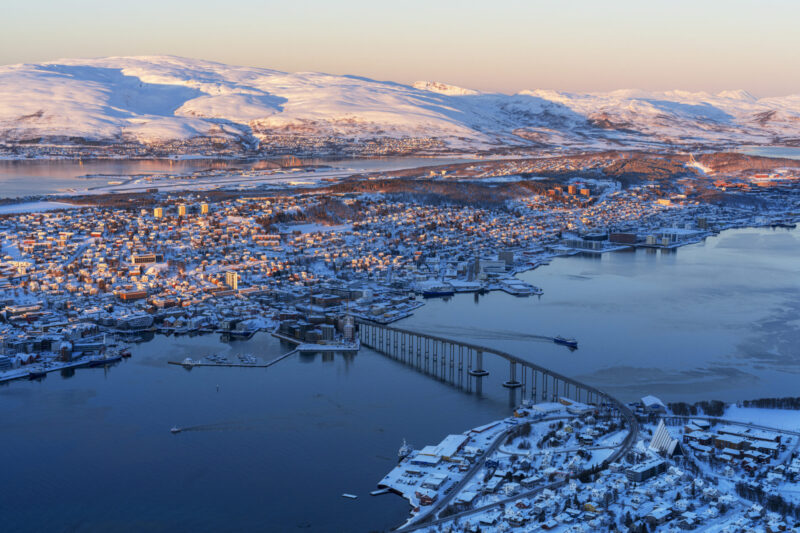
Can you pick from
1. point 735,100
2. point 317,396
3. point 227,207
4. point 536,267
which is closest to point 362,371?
point 317,396

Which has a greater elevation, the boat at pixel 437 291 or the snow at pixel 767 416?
the snow at pixel 767 416

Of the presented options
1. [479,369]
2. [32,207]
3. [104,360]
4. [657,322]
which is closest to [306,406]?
[479,369]

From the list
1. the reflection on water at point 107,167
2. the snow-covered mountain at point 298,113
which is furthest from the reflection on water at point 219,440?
the snow-covered mountain at point 298,113

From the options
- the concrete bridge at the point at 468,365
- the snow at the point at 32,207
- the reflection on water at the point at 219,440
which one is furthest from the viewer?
the snow at the point at 32,207

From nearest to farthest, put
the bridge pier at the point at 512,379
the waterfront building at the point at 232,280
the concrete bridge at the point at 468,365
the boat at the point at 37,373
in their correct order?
the concrete bridge at the point at 468,365, the bridge pier at the point at 512,379, the boat at the point at 37,373, the waterfront building at the point at 232,280

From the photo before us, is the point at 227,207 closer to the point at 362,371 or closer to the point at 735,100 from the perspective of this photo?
the point at 362,371

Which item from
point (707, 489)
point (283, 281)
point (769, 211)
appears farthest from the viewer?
point (769, 211)

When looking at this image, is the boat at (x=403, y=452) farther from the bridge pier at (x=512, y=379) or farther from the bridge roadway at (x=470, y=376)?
the bridge pier at (x=512, y=379)

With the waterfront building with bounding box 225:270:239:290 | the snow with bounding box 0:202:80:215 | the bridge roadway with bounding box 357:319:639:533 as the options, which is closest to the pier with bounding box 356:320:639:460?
the bridge roadway with bounding box 357:319:639:533
